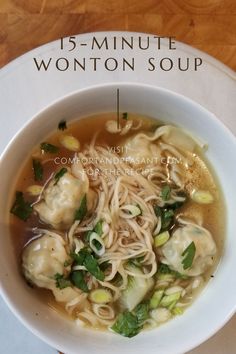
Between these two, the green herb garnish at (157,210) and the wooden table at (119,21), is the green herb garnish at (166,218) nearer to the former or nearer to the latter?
the green herb garnish at (157,210)

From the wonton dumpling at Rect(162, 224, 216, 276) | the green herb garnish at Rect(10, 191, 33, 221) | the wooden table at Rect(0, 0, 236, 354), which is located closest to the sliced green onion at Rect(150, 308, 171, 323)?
the wonton dumpling at Rect(162, 224, 216, 276)

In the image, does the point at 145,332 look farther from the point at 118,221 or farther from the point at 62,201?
the point at 62,201

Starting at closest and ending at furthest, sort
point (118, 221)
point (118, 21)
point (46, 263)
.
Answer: point (46, 263), point (118, 221), point (118, 21)

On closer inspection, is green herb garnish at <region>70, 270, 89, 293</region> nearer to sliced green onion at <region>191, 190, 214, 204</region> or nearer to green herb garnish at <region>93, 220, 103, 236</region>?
green herb garnish at <region>93, 220, 103, 236</region>

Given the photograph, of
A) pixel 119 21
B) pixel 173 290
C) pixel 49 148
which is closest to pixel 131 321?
pixel 173 290

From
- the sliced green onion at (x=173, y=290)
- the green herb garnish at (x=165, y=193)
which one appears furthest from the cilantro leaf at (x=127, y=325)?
the green herb garnish at (x=165, y=193)

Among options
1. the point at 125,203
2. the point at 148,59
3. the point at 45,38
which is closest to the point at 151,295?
the point at 125,203

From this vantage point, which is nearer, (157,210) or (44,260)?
(44,260)
